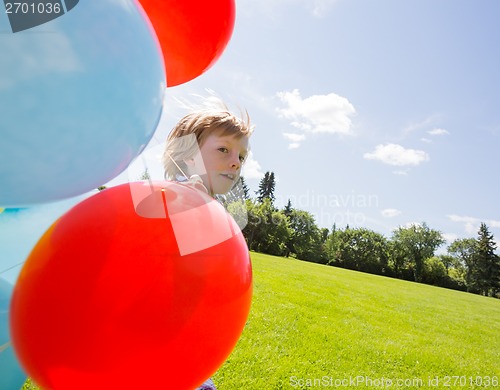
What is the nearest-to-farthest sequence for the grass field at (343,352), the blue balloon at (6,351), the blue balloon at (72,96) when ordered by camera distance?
Answer: the blue balloon at (72,96), the blue balloon at (6,351), the grass field at (343,352)

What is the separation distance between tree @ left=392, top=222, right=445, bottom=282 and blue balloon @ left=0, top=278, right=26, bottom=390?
190ft

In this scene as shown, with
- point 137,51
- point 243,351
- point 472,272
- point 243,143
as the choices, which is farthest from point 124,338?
point 472,272

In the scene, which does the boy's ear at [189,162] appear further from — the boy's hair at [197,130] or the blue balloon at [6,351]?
the blue balloon at [6,351]

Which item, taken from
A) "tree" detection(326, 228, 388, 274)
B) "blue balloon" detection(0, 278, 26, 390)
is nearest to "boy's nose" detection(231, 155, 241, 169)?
"blue balloon" detection(0, 278, 26, 390)

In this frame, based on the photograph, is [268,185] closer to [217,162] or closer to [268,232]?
[268,232]

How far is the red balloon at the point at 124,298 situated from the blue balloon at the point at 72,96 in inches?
6.0

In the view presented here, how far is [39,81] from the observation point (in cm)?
87

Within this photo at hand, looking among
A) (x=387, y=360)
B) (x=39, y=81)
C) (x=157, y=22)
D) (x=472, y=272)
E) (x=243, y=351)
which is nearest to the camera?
(x=39, y=81)

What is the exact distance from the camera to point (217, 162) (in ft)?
6.31

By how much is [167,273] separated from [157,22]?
3.28 feet

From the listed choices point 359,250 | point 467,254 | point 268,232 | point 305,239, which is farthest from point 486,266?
point 268,232

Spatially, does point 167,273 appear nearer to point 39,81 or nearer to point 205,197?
point 205,197

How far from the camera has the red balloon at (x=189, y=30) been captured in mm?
1382

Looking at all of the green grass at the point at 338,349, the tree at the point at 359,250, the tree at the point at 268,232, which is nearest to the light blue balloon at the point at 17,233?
the green grass at the point at 338,349
